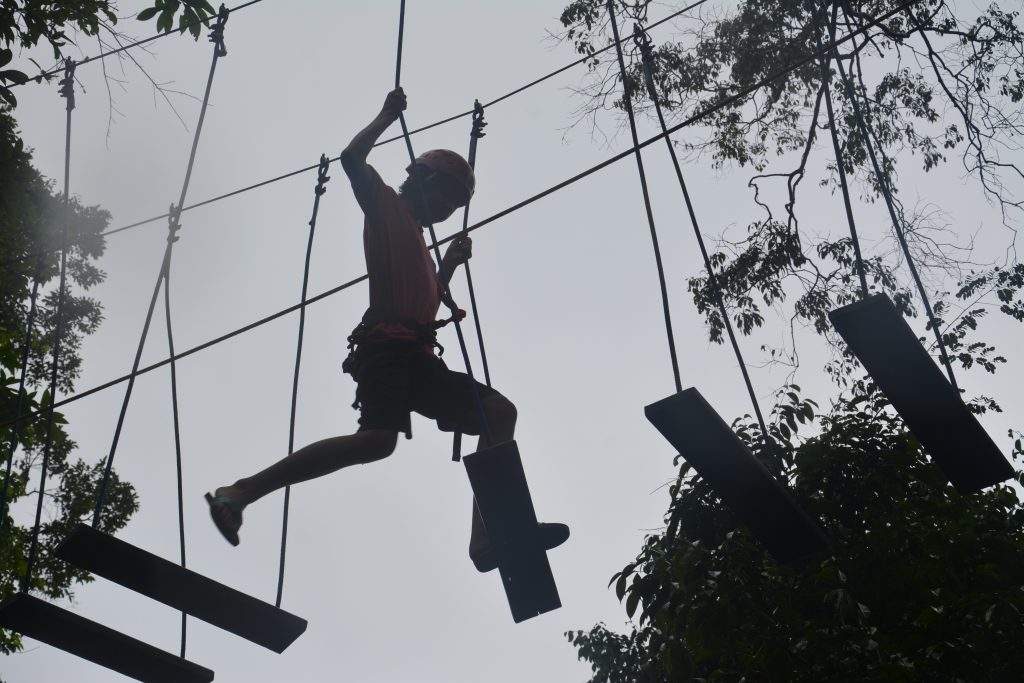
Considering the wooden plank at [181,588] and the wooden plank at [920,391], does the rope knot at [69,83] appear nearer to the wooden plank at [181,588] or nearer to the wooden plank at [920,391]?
the wooden plank at [181,588]

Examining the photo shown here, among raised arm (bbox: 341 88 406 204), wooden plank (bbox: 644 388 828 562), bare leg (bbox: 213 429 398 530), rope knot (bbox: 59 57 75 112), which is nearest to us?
wooden plank (bbox: 644 388 828 562)

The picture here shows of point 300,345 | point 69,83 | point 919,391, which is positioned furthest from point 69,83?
point 919,391

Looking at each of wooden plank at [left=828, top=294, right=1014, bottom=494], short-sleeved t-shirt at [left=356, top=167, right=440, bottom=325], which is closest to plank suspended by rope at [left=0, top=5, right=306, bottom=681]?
short-sleeved t-shirt at [left=356, top=167, right=440, bottom=325]

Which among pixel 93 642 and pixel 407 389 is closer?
pixel 93 642

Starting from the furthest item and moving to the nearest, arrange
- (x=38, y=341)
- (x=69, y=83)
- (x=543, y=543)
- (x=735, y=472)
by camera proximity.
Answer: (x=38, y=341) < (x=69, y=83) < (x=543, y=543) < (x=735, y=472)

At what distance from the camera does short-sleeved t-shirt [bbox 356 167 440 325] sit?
117 inches

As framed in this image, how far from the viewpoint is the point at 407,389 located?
285 centimetres

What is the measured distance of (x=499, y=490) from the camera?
254cm

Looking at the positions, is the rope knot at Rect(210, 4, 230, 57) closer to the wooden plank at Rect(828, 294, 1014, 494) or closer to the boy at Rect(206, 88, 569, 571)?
the boy at Rect(206, 88, 569, 571)

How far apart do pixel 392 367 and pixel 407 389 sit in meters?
0.08

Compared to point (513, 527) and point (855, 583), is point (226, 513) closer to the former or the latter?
point (513, 527)

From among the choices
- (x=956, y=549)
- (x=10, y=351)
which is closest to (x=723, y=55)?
(x=956, y=549)

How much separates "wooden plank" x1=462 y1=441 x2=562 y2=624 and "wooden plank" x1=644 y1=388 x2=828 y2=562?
16.4 inches

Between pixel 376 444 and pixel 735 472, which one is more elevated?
pixel 376 444
